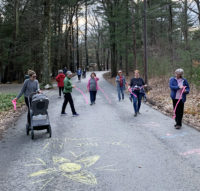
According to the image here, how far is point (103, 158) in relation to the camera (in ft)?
18.9

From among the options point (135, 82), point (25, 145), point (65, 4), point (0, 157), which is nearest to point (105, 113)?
point (135, 82)

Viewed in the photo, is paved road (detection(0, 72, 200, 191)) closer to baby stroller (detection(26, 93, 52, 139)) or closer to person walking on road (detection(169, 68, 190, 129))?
baby stroller (detection(26, 93, 52, 139))

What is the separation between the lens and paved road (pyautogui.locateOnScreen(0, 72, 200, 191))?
447cm

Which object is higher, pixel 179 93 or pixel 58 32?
pixel 58 32

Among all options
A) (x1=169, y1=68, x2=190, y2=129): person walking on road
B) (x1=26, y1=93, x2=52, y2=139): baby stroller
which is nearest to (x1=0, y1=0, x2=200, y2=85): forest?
(x1=169, y1=68, x2=190, y2=129): person walking on road

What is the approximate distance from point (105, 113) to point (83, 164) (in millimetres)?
6570

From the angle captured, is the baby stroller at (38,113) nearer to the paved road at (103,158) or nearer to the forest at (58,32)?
the paved road at (103,158)

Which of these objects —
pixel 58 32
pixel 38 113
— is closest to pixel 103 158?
pixel 38 113

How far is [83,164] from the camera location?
17.7 feet

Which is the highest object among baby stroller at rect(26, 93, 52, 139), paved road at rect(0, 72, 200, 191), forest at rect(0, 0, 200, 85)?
forest at rect(0, 0, 200, 85)

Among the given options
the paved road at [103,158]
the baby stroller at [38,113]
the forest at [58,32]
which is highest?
the forest at [58,32]

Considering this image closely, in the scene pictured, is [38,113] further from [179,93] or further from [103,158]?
[179,93]

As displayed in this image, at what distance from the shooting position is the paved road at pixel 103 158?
14.7 ft

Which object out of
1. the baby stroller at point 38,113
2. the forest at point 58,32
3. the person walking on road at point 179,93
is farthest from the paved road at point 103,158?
the forest at point 58,32
